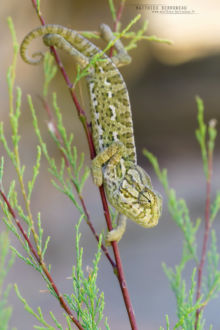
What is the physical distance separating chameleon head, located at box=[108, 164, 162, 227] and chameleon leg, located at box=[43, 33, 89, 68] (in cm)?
28

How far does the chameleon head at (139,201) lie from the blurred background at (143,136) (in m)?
1.99

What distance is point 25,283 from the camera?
4066 millimetres

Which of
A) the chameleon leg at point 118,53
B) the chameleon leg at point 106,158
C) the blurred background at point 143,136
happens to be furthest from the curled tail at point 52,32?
the blurred background at point 143,136

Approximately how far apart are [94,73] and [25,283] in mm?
3261

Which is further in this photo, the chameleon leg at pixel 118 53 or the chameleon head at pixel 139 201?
the chameleon leg at pixel 118 53

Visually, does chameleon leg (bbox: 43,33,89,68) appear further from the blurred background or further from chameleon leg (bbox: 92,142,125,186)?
the blurred background

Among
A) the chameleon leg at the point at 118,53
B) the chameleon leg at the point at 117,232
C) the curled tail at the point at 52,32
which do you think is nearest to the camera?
the chameleon leg at the point at 117,232

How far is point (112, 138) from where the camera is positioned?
1.04 meters

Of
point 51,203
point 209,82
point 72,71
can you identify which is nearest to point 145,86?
point 209,82

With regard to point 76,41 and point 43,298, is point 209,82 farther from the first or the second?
point 76,41

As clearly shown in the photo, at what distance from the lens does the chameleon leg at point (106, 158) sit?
0.96m

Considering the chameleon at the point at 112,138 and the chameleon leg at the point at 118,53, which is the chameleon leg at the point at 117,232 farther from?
the chameleon leg at the point at 118,53

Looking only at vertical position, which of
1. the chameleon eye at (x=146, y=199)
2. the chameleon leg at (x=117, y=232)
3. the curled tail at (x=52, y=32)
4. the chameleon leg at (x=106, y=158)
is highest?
the curled tail at (x=52, y=32)

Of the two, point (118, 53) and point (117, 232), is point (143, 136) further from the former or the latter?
point (117, 232)
